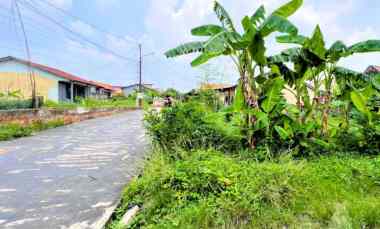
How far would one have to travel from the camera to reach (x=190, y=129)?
592cm

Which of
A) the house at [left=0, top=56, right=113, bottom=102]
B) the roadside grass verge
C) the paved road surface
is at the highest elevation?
the house at [left=0, top=56, right=113, bottom=102]

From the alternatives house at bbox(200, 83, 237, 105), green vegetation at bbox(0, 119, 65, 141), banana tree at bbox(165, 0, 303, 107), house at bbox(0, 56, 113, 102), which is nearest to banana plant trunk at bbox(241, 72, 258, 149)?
banana tree at bbox(165, 0, 303, 107)

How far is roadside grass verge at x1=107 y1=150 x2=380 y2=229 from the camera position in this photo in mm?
3480

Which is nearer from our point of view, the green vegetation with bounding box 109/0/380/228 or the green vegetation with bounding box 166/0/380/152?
the green vegetation with bounding box 109/0/380/228

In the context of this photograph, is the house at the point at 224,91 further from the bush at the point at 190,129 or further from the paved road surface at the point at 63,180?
the bush at the point at 190,129

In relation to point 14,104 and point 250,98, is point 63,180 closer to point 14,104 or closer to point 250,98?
point 250,98

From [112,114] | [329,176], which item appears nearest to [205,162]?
[329,176]

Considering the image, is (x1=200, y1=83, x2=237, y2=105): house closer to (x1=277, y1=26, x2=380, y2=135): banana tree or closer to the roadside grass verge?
(x1=277, y1=26, x2=380, y2=135): banana tree

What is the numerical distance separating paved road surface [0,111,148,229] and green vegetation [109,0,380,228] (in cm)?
52

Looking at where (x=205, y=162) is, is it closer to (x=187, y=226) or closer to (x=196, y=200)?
(x=196, y=200)

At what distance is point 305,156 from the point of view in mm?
5676

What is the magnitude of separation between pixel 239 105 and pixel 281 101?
1.09 m

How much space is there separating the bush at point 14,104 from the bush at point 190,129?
8.08 m

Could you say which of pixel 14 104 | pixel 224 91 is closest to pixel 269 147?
pixel 224 91
